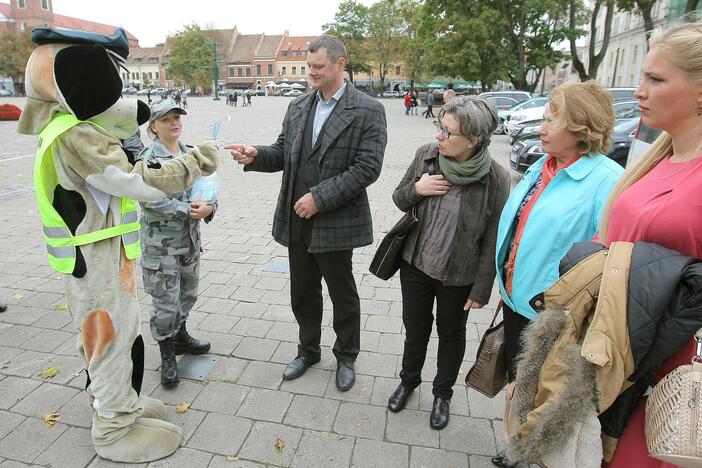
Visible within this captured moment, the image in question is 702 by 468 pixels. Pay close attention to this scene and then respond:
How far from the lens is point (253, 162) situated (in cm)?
321

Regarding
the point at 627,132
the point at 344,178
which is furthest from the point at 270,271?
the point at 627,132

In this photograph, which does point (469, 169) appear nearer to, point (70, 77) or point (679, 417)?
point (679, 417)

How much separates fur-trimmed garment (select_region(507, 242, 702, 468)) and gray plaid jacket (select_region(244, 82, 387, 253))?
1.44m

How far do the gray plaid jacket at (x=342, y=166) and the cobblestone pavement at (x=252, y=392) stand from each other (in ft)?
3.28

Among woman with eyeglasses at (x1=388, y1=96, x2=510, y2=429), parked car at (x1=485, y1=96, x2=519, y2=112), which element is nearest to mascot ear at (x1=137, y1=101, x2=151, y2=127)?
woman with eyeglasses at (x1=388, y1=96, x2=510, y2=429)

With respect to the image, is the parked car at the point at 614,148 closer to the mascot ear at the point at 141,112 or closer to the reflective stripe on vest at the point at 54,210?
the mascot ear at the point at 141,112

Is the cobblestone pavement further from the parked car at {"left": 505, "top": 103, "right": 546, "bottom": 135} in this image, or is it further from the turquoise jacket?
the parked car at {"left": 505, "top": 103, "right": 546, "bottom": 135}

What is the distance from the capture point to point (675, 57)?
1.51 meters

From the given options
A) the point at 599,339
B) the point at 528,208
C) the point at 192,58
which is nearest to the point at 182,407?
the point at 528,208

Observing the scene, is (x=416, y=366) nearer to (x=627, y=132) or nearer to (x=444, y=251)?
(x=444, y=251)

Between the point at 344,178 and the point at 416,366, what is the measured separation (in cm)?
126

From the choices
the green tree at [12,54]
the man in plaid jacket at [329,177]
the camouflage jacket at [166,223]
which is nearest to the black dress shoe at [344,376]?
the man in plaid jacket at [329,177]

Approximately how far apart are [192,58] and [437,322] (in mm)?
80548

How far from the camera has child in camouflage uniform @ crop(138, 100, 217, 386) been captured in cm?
291
